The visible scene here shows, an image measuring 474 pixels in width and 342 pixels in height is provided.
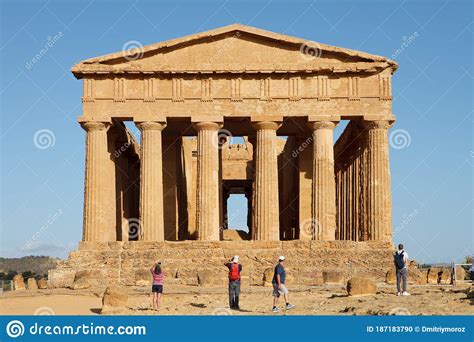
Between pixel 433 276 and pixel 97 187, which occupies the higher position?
pixel 97 187

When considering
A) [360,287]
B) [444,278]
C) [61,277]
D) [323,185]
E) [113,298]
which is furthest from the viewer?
[323,185]

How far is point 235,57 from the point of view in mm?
43156

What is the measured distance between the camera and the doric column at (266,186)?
41906 mm

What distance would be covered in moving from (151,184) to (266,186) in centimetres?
599

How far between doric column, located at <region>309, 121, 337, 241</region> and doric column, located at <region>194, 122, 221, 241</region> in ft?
16.8

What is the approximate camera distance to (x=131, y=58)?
43031 millimetres

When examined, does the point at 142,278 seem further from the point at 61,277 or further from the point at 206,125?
the point at 206,125

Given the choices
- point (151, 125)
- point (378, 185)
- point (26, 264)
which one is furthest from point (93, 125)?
point (26, 264)

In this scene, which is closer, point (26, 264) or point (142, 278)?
point (142, 278)

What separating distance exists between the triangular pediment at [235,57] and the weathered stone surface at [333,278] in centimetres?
1323

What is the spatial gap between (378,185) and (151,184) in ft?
38.7

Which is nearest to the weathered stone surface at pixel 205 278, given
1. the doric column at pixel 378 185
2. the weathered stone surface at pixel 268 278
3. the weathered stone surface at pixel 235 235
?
the weathered stone surface at pixel 268 278

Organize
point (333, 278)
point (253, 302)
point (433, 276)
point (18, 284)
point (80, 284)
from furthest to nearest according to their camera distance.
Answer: point (18, 284) < point (433, 276) < point (80, 284) < point (333, 278) < point (253, 302)

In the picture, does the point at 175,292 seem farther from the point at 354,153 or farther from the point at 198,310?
the point at 354,153
